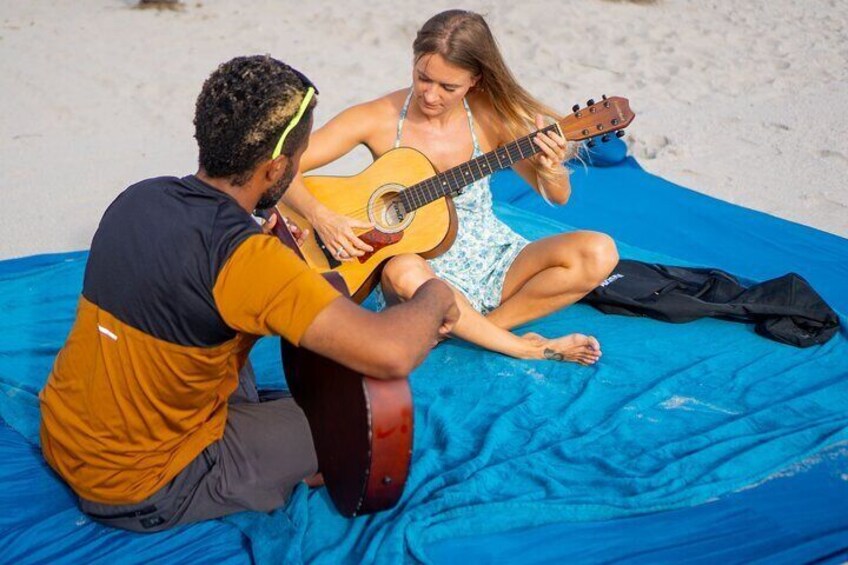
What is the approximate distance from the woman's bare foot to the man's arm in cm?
159

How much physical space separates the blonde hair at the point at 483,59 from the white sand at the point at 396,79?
1.96 meters

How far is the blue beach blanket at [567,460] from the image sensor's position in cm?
286

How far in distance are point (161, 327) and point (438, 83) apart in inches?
74.6

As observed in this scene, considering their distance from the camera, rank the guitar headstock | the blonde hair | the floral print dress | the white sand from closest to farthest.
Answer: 1. the guitar headstock
2. the blonde hair
3. the floral print dress
4. the white sand

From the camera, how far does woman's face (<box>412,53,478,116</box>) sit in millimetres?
3797

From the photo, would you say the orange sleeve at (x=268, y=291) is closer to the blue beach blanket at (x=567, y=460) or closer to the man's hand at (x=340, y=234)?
the blue beach blanket at (x=567, y=460)

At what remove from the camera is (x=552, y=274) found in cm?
393

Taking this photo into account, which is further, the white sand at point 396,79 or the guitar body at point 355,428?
the white sand at point 396,79

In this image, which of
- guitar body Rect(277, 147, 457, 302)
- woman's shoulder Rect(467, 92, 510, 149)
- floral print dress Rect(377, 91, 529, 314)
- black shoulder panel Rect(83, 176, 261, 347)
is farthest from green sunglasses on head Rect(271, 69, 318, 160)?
woman's shoulder Rect(467, 92, 510, 149)

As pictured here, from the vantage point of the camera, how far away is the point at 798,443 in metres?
3.35

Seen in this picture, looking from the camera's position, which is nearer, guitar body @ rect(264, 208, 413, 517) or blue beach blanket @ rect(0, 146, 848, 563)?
guitar body @ rect(264, 208, 413, 517)

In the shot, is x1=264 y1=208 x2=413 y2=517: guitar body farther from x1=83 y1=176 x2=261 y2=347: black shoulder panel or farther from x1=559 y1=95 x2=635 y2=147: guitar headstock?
x1=559 y1=95 x2=635 y2=147: guitar headstock

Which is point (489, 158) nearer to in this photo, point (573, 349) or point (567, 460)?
point (573, 349)

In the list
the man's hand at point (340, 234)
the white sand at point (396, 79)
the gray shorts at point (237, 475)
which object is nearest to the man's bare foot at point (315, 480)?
the gray shorts at point (237, 475)
